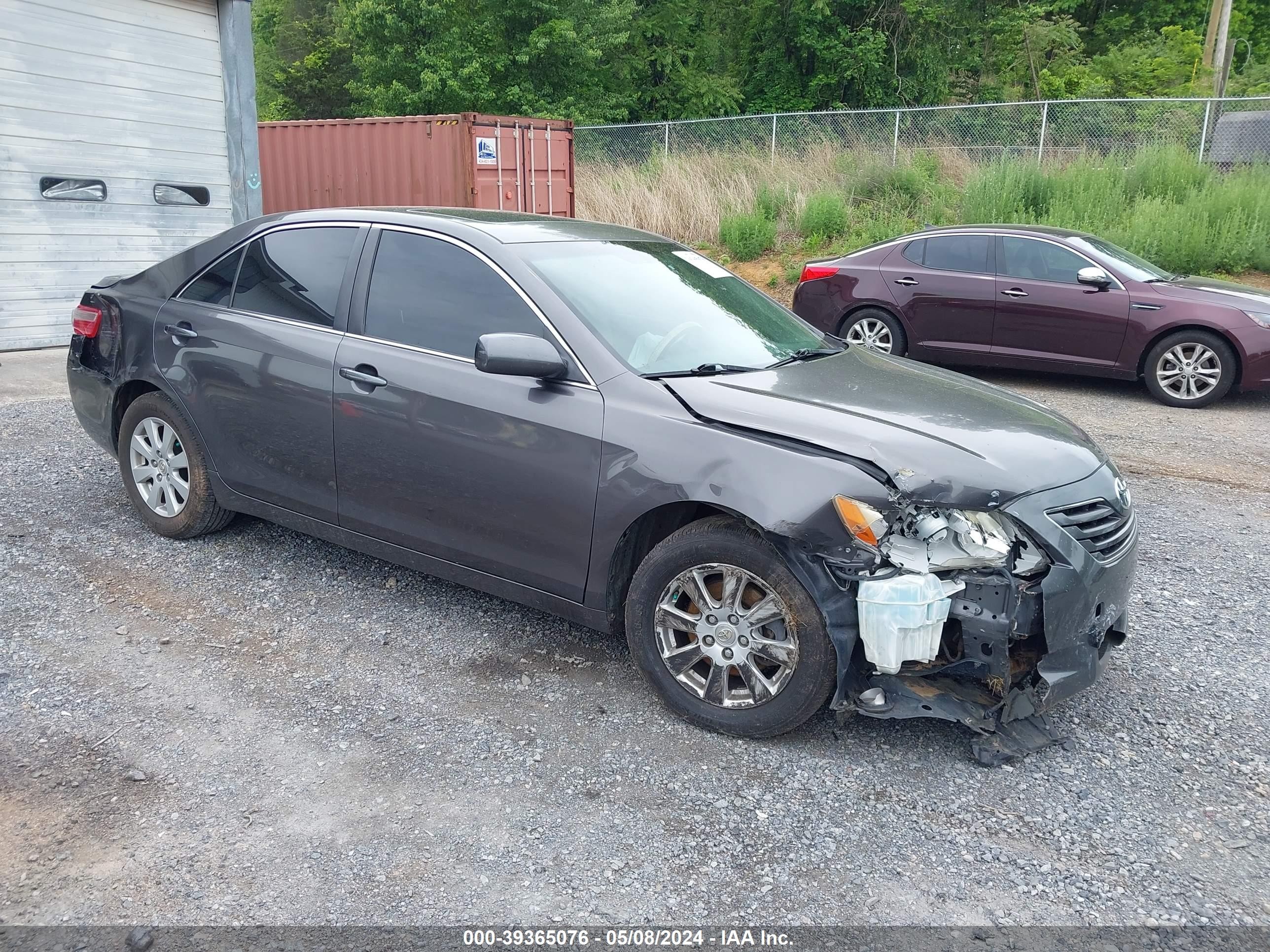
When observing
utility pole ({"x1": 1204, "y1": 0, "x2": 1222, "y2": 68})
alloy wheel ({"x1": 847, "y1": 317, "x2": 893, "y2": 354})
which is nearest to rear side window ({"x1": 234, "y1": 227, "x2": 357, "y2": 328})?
alloy wheel ({"x1": 847, "y1": 317, "x2": 893, "y2": 354})

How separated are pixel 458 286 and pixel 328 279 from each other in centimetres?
71

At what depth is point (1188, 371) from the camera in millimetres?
8781

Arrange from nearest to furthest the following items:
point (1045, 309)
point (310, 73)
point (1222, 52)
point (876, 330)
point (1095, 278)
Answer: point (1095, 278) < point (1045, 309) < point (876, 330) < point (1222, 52) < point (310, 73)

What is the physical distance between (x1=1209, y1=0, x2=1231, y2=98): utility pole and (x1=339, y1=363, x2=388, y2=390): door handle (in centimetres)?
2399

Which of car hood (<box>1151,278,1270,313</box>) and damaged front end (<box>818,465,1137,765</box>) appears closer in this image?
damaged front end (<box>818,465,1137,765</box>)

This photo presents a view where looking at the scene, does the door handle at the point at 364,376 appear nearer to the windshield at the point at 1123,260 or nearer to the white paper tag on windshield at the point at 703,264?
the white paper tag on windshield at the point at 703,264

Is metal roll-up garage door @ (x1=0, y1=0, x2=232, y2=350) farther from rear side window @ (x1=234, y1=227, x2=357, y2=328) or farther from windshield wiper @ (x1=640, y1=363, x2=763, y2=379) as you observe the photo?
→ windshield wiper @ (x1=640, y1=363, x2=763, y2=379)

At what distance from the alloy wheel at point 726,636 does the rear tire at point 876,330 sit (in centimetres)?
715

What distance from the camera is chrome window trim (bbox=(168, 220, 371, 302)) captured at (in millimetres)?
4418

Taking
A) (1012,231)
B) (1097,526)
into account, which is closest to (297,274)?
(1097,526)

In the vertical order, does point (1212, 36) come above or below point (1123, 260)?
above

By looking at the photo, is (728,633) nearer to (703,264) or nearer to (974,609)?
(974,609)

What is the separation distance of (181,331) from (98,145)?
6.83m

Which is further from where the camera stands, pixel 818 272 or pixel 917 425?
pixel 818 272
